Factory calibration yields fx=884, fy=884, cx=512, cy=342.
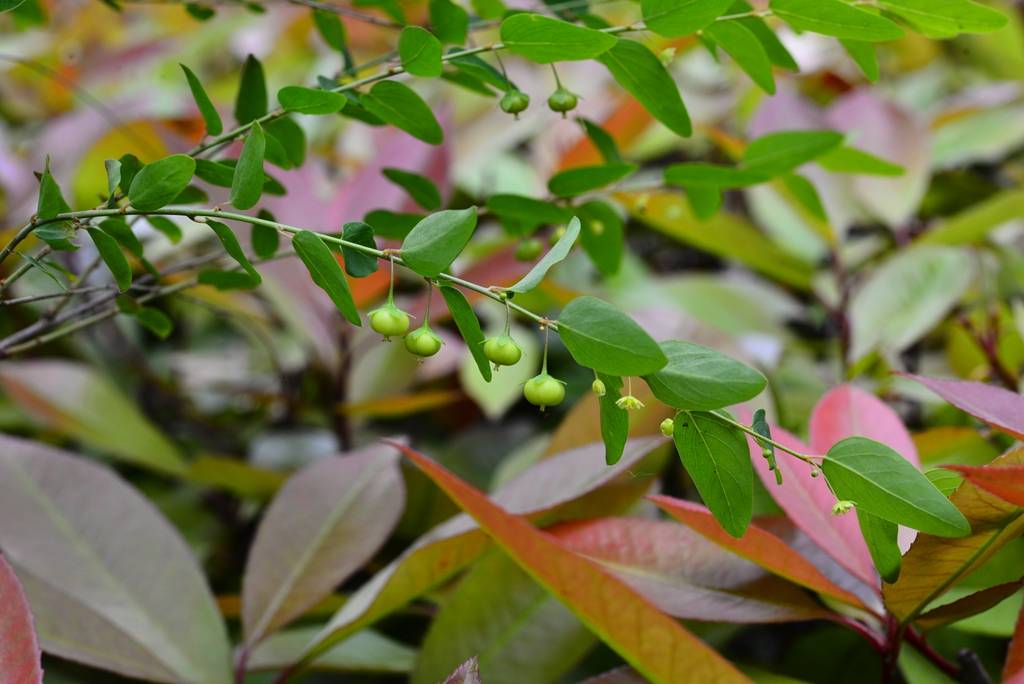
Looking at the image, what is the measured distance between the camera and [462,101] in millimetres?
1282

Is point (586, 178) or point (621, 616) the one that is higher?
point (586, 178)

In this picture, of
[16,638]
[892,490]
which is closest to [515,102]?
[892,490]

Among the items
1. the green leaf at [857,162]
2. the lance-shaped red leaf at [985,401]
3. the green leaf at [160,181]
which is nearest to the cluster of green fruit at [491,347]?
the green leaf at [160,181]

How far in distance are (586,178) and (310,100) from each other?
0.18m

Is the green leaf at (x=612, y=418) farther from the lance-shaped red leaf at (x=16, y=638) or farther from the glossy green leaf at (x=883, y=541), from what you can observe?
the lance-shaped red leaf at (x=16, y=638)

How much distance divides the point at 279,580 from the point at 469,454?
11.1 inches

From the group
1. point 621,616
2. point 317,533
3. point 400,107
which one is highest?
point 400,107

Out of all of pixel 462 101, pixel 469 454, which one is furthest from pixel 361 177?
pixel 462 101

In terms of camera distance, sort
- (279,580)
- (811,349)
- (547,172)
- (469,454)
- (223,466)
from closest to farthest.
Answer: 1. (279,580)
2. (223,466)
3. (469,454)
4. (811,349)
5. (547,172)

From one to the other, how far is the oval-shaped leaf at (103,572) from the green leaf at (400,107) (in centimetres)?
35

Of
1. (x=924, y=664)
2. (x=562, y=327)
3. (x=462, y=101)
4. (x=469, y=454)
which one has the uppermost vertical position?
(x=562, y=327)

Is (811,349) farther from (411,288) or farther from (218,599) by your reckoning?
(218,599)

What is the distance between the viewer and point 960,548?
41 centimetres

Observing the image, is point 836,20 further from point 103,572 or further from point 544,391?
point 103,572
